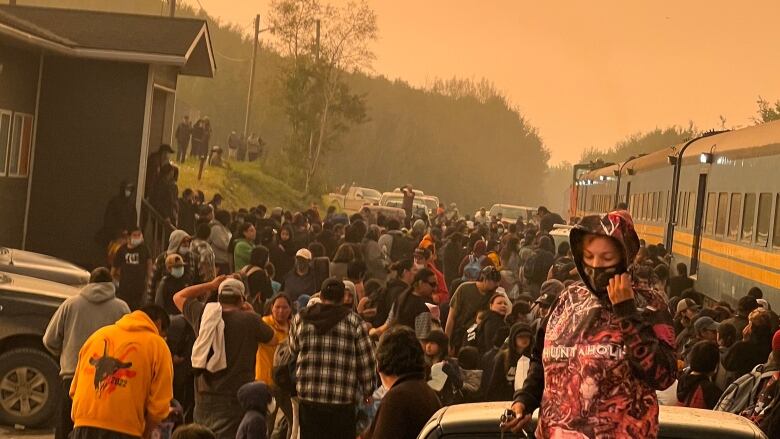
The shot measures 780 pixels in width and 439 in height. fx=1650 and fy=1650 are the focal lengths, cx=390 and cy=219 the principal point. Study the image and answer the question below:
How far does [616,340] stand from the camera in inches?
214

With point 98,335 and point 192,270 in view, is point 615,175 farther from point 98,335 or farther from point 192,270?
point 98,335

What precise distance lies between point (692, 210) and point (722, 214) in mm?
3349

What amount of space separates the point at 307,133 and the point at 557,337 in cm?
6252

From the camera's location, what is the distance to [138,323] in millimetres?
10156

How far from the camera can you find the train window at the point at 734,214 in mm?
22641

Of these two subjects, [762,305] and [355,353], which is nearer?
[355,353]

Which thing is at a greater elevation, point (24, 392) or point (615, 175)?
point (615, 175)

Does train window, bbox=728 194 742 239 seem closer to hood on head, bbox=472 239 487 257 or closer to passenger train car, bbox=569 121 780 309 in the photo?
passenger train car, bbox=569 121 780 309

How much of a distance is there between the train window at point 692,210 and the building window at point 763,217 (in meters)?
6.41

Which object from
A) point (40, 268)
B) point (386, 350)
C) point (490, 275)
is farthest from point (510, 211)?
point (386, 350)

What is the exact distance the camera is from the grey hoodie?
496 inches

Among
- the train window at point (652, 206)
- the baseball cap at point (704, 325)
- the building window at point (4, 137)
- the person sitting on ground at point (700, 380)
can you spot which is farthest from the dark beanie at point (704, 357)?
the train window at point (652, 206)

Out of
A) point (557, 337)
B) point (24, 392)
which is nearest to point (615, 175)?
point (24, 392)

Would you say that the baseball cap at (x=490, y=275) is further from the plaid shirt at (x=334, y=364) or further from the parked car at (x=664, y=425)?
the parked car at (x=664, y=425)
